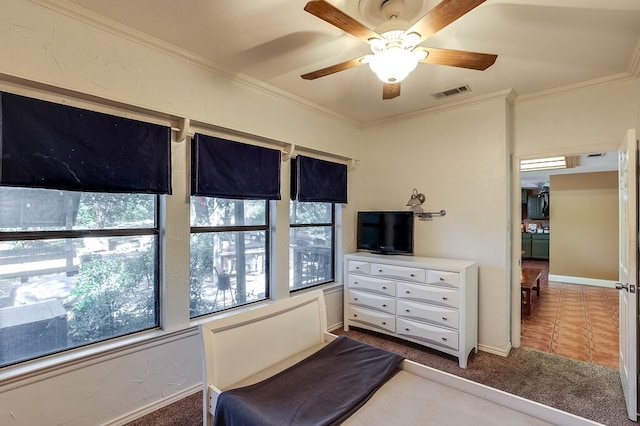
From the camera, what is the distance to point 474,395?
4.86 feet

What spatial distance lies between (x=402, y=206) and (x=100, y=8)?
10.8 ft

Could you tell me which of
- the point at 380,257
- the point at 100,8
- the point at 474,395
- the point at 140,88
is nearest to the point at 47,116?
the point at 140,88

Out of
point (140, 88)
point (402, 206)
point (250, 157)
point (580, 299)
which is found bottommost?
point (580, 299)

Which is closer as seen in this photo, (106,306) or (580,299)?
(106,306)

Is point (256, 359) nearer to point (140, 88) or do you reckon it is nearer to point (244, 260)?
point (244, 260)

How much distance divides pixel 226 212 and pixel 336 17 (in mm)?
1911

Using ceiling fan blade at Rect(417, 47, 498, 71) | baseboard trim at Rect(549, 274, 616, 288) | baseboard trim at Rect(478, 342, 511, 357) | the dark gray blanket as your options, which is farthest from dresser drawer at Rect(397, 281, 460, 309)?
baseboard trim at Rect(549, 274, 616, 288)

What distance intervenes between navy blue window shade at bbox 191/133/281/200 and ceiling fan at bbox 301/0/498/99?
4.43 ft

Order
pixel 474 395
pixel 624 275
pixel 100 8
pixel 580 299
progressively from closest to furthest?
pixel 474 395
pixel 100 8
pixel 624 275
pixel 580 299

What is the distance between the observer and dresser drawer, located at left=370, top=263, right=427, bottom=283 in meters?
3.14

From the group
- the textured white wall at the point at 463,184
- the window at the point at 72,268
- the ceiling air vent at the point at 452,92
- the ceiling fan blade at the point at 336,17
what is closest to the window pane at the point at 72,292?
the window at the point at 72,268

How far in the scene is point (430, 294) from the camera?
3.07 m

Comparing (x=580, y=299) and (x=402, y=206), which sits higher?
(x=402, y=206)

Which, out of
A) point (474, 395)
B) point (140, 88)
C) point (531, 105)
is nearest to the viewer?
point (474, 395)
